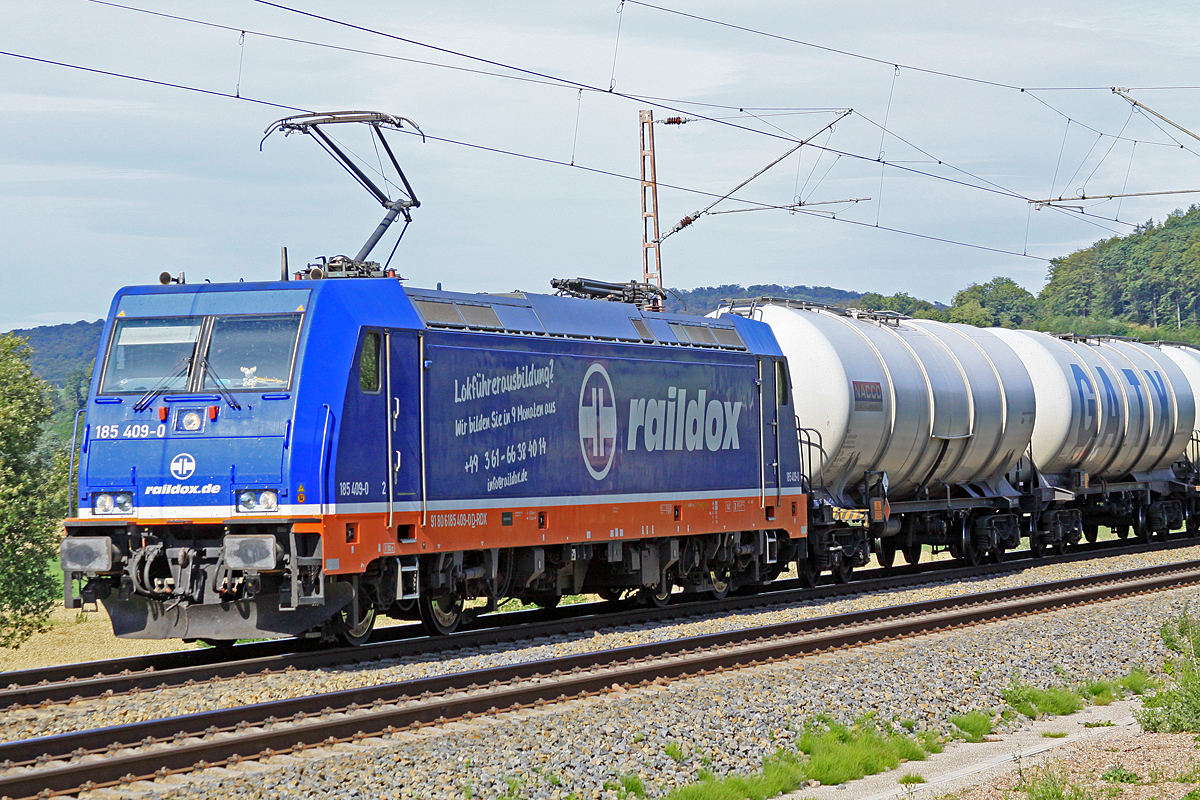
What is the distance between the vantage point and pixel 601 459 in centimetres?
1673

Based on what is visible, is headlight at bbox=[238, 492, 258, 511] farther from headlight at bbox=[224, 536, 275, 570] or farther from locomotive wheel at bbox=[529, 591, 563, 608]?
locomotive wheel at bbox=[529, 591, 563, 608]

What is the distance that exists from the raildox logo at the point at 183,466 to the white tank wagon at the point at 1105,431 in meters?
18.9

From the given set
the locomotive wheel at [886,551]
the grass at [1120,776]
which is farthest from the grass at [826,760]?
the locomotive wheel at [886,551]

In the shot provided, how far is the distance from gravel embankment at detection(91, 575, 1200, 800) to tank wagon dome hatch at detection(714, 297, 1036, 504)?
5878 millimetres

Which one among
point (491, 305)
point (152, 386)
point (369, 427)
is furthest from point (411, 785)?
point (491, 305)

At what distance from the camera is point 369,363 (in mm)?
13461

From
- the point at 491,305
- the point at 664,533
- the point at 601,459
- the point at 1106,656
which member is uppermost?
the point at 491,305

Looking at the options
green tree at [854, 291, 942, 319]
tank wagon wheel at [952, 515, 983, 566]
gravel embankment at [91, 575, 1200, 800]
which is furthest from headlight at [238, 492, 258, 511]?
green tree at [854, 291, 942, 319]

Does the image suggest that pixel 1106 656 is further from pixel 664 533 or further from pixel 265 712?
pixel 265 712

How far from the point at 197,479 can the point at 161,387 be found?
3.84 feet

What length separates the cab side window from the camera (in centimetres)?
1333

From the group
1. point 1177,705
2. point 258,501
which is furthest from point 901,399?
point 258,501

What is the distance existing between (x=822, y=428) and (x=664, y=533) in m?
4.63

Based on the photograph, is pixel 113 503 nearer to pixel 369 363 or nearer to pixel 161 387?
pixel 161 387
